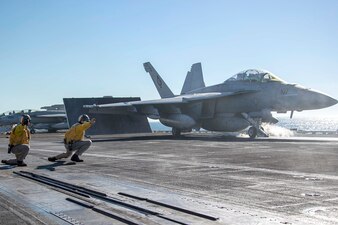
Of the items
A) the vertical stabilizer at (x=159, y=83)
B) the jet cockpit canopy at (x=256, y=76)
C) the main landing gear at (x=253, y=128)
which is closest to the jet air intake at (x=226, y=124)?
the main landing gear at (x=253, y=128)

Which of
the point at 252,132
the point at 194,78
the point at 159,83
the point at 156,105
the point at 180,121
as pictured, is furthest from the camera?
the point at 159,83

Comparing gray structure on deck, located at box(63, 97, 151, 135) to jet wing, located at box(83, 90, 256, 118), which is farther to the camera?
gray structure on deck, located at box(63, 97, 151, 135)

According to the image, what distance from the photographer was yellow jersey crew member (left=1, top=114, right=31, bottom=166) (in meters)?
13.4

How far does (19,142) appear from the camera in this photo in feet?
45.0

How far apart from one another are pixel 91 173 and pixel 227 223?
247 inches

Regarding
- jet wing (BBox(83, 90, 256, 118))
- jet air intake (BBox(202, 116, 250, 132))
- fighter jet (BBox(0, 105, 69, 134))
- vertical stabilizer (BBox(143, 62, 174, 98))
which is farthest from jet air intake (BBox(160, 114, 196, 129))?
fighter jet (BBox(0, 105, 69, 134))

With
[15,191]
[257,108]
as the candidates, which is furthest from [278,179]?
[257,108]

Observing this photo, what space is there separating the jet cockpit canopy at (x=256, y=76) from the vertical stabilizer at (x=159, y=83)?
431 inches

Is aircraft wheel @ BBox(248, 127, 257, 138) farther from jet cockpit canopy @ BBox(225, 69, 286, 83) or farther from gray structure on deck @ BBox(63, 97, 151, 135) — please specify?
gray structure on deck @ BBox(63, 97, 151, 135)

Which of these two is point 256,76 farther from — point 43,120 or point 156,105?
point 43,120

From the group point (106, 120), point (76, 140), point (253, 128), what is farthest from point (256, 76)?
point (106, 120)

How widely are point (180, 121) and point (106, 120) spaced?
17.0 m

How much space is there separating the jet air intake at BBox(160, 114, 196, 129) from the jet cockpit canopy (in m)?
4.52

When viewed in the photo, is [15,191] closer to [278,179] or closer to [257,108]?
[278,179]
